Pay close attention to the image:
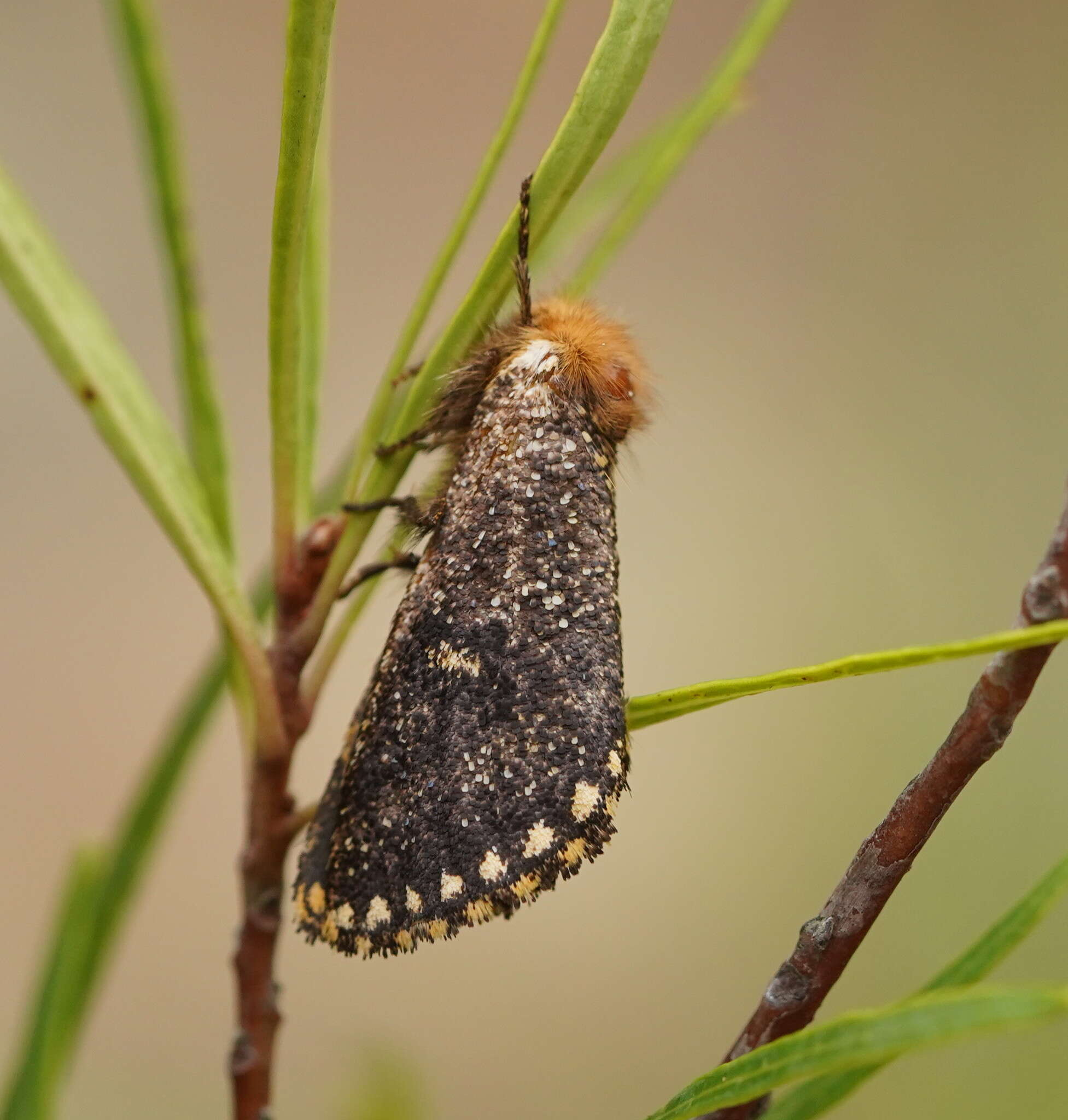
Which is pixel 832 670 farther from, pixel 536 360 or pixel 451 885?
pixel 536 360

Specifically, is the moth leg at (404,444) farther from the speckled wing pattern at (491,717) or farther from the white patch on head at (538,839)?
the white patch on head at (538,839)

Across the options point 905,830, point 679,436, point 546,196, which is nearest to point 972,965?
point 905,830

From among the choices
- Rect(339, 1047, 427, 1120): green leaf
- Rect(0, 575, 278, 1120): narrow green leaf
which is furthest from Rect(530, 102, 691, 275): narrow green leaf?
Rect(339, 1047, 427, 1120): green leaf

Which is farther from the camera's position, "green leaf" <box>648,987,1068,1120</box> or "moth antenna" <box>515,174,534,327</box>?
"moth antenna" <box>515,174,534,327</box>

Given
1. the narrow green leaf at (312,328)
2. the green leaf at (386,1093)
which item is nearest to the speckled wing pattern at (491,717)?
the narrow green leaf at (312,328)

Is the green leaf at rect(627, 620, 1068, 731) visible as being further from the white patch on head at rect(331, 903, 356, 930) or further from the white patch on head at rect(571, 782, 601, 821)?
the white patch on head at rect(331, 903, 356, 930)

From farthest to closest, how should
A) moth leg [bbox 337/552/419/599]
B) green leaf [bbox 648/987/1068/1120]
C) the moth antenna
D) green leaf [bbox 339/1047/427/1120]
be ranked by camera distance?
green leaf [bbox 339/1047/427/1120], moth leg [bbox 337/552/419/599], the moth antenna, green leaf [bbox 648/987/1068/1120]
